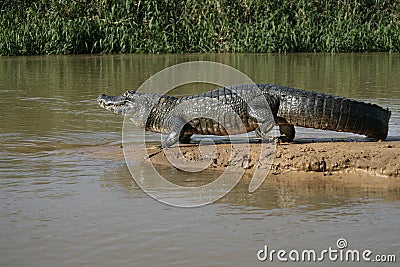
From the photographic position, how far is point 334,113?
684 cm

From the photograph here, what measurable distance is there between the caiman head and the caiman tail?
1.43 m

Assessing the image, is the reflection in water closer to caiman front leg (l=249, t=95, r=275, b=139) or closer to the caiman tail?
caiman front leg (l=249, t=95, r=275, b=139)

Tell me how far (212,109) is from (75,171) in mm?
1677

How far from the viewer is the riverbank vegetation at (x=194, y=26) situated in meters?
21.2

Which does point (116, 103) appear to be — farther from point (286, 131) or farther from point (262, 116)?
point (286, 131)

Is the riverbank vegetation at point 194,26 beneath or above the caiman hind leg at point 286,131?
above

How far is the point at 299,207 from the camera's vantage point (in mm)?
4949

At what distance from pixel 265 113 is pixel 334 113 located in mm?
642

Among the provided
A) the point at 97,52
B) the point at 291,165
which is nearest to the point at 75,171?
the point at 291,165

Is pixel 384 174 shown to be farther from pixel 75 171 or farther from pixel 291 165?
pixel 75 171

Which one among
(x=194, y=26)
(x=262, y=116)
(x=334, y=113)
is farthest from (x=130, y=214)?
(x=194, y=26)

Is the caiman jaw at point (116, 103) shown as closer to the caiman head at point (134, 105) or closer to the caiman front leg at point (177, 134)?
the caiman head at point (134, 105)

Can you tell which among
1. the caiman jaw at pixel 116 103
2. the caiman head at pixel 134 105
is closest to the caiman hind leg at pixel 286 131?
the caiman head at pixel 134 105

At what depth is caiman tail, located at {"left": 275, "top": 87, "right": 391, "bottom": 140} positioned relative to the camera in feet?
22.4
